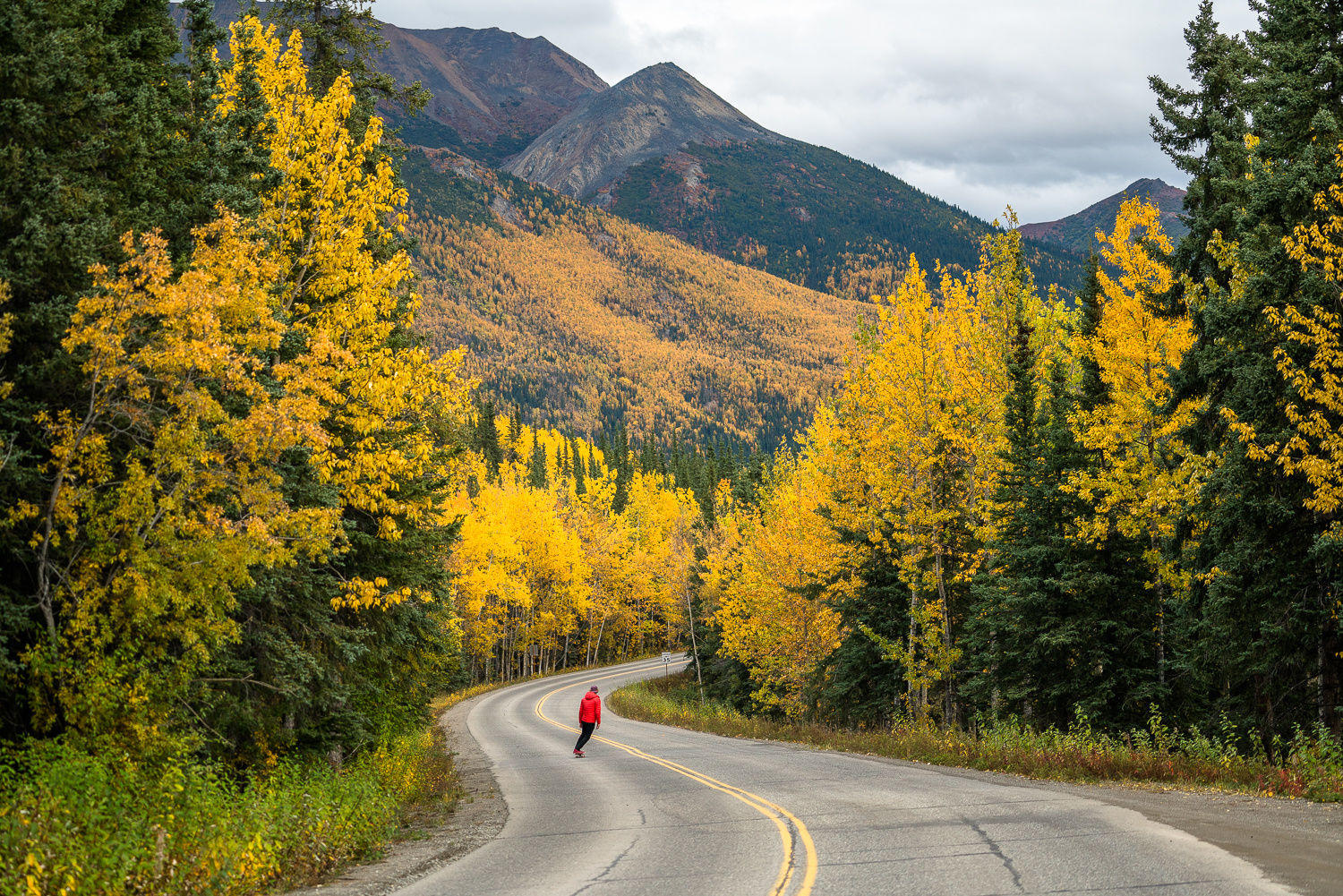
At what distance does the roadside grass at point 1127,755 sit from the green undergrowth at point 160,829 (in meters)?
11.5

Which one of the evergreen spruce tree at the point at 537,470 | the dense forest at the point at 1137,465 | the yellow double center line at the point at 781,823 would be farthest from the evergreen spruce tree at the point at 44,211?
the evergreen spruce tree at the point at 537,470

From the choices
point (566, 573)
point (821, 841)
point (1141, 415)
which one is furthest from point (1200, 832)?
point (566, 573)

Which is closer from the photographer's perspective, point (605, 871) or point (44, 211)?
point (605, 871)

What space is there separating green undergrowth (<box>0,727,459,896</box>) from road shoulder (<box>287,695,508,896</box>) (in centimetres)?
31

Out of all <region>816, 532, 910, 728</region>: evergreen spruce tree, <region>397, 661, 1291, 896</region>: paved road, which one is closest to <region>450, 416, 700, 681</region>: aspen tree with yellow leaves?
<region>816, 532, 910, 728</region>: evergreen spruce tree

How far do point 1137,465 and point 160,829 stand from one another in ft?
68.8

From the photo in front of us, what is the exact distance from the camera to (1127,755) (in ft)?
50.0

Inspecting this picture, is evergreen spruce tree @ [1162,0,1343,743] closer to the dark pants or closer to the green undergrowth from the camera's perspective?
the dark pants

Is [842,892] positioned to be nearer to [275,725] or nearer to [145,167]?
[275,725]

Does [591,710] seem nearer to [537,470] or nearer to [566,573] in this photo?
[566,573]

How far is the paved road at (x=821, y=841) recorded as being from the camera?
835 cm

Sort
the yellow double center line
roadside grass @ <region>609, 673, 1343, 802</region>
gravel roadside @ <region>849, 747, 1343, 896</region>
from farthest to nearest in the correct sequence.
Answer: roadside grass @ <region>609, 673, 1343, 802</region> < the yellow double center line < gravel roadside @ <region>849, 747, 1343, 896</region>

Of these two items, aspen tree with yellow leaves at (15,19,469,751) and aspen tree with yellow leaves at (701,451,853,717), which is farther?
aspen tree with yellow leaves at (701,451,853,717)

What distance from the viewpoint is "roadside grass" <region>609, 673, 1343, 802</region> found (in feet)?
41.8
